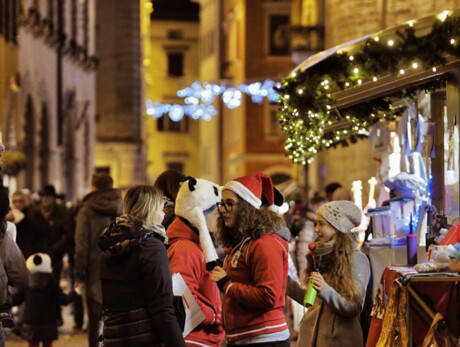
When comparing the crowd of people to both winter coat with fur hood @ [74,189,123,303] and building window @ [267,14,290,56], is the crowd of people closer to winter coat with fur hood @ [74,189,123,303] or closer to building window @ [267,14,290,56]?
winter coat with fur hood @ [74,189,123,303]

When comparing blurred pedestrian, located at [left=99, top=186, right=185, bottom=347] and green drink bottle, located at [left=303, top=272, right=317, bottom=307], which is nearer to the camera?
blurred pedestrian, located at [left=99, top=186, right=185, bottom=347]

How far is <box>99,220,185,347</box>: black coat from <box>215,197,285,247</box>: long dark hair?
69 centimetres

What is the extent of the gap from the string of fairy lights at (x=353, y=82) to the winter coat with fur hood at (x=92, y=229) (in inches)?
75.3

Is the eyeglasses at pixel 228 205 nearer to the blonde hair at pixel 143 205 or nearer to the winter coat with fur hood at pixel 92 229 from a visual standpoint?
the blonde hair at pixel 143 205

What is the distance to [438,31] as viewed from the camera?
8703 mm

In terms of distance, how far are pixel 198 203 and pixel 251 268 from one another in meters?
0.60

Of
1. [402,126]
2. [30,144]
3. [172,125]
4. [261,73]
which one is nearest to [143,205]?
[402,126]

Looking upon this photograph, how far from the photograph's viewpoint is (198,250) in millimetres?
7551

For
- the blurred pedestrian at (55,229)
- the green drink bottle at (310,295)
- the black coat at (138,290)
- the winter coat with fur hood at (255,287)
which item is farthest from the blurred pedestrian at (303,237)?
the black coat at (138,290)

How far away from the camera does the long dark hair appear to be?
7410 mm

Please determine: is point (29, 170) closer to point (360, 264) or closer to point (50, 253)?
point (50, 253)

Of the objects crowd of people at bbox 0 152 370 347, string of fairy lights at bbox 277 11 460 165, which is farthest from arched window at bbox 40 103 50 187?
crowd of people at bbox 0 152 370 347

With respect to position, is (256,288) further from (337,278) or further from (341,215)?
(341,215)

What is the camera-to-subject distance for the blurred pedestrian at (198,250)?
7434 mm
